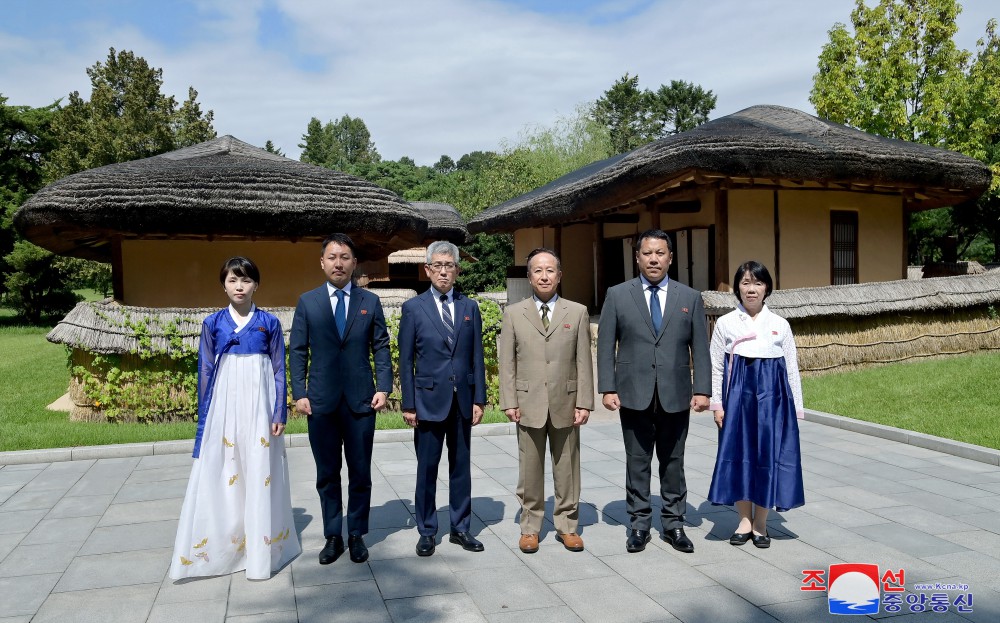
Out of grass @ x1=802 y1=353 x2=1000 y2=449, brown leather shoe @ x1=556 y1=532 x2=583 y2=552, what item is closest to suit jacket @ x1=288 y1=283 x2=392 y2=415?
brown leather shoe @ x1=556 y1=532 x2=583 y2=552

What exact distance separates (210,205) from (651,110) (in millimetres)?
46379

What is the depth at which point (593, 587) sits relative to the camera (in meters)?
3.80

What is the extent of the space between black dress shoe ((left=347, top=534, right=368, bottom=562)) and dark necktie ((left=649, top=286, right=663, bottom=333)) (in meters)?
2.18

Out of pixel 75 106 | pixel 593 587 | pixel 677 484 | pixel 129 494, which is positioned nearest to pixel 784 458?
pixel 677 484

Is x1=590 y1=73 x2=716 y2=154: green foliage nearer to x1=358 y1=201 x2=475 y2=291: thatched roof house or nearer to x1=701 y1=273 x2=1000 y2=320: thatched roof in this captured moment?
x1=358 y1=201 x2=475 y2=291: thatched roof house

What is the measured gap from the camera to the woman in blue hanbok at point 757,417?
4.29 meters

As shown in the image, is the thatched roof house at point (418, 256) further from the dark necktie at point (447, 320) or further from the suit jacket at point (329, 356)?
the suit jacket at point (329, 356)

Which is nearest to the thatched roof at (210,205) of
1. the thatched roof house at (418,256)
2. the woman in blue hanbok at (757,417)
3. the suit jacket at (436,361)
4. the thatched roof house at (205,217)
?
the thatched roof house at (205,217)

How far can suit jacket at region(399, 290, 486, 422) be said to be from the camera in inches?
170

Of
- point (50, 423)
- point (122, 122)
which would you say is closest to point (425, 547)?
point (50, 423)

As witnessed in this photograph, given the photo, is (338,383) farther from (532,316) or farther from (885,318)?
(885,318)

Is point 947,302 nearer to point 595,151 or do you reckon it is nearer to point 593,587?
point 593,587

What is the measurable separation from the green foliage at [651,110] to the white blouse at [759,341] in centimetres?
4598

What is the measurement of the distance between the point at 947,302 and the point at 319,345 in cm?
1101
